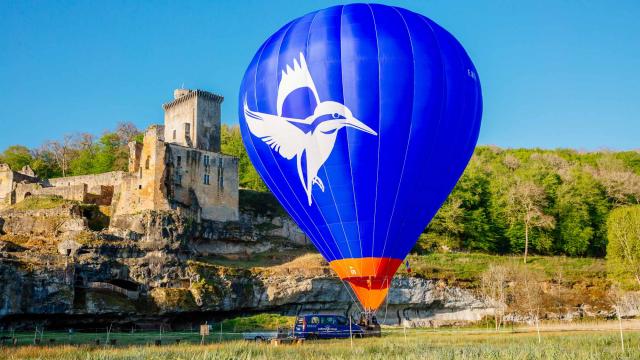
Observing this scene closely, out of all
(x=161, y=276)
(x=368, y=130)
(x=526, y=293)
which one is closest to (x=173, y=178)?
(x=161, y=276)

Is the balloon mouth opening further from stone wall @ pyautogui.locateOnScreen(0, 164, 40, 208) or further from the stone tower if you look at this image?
stone wall @ pyautogui.locateOnScreen(0, 164, 40, 208)

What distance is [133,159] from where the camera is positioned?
67.4 metres

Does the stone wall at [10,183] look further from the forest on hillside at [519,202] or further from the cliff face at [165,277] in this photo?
the forest on hillside at [519,202]

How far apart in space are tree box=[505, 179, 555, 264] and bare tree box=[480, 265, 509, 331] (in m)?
13.8

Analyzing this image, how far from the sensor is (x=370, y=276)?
2589 centimetres

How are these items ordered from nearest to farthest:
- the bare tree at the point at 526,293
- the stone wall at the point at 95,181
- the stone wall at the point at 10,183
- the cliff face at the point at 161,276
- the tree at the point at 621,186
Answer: the cliff face at the point at 161,276
the bare tree at the point at 526,293
the stone wall at the point at 10,183
the stone wall at the point at 95,181
the tree at the point at 621,186

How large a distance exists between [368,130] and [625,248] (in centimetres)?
4602

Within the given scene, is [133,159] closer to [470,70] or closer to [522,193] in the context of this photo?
[522,193]

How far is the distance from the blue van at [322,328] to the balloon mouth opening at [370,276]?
3.25 m

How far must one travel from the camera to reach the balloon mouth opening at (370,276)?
25922 mm

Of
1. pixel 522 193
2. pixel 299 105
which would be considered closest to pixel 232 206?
pixel 522 193

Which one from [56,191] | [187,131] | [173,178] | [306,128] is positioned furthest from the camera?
[187,131]

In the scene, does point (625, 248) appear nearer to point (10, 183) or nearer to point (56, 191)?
point (56, 191)

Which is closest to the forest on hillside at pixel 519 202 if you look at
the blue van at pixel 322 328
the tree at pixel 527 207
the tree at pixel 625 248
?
the tree at pixel 527 207
